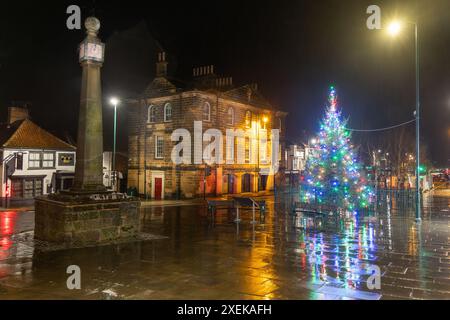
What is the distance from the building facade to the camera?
34.1m

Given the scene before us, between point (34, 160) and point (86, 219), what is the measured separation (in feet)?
94.0

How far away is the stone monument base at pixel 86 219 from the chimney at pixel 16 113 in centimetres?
3121

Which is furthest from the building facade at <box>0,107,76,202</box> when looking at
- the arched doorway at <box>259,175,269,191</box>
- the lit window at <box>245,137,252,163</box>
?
the arched doorway at <box>259,175,269,191</box>

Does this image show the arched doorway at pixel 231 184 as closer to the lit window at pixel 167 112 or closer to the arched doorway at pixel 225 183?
the arched doorway at pixel 225 183

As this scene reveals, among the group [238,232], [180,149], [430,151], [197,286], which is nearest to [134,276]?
[197,286]

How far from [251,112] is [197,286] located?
36707 millimetres

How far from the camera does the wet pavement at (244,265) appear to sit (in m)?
6.81

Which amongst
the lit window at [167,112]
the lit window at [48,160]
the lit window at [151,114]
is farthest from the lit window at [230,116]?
the lit window at [48,160]

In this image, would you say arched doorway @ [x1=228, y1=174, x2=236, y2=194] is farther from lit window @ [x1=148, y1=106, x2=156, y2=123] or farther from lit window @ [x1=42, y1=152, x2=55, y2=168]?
lit window @ [x1=42, y1=152, x2=55, y2=168]

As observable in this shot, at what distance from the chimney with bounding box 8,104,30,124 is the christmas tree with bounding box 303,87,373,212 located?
31980mm

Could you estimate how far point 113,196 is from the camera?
40.3ft

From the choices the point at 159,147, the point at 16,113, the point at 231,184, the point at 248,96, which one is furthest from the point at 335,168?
the point at 16,113
